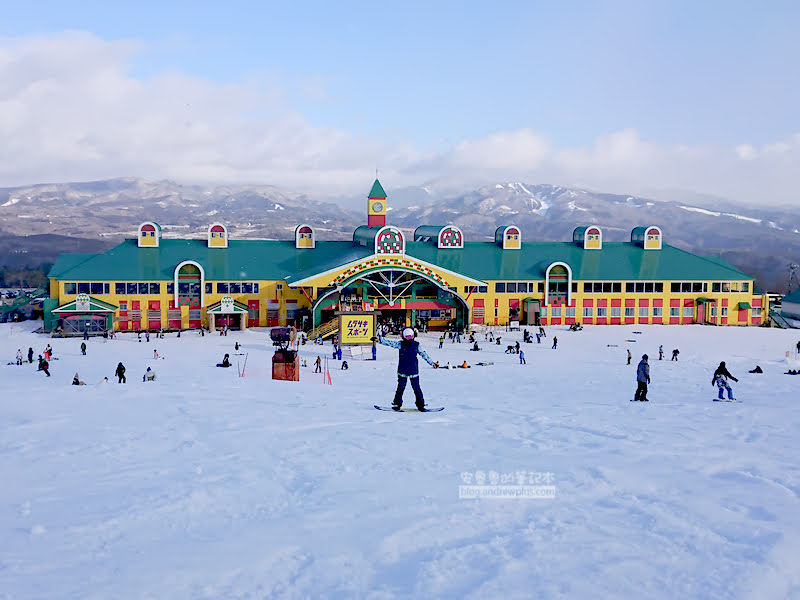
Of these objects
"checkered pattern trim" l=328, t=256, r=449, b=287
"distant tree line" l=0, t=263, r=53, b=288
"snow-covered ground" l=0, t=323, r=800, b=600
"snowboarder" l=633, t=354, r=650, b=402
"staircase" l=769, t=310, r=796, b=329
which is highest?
"distant tree line" l=0, t=263, r=53, b=288

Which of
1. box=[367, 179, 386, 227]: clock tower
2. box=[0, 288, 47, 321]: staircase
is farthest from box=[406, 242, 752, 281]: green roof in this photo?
box=[0, 288, 47, 321]: staircase

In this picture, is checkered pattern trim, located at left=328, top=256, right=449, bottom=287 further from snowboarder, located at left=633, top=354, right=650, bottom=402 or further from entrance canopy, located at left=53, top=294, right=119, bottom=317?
snowboarder, located at left=633, top=354, right=650, bottom=402

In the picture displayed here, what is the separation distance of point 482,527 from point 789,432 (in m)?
11.3

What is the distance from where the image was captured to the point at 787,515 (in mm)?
10969

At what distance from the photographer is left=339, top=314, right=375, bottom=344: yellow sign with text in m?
50.3

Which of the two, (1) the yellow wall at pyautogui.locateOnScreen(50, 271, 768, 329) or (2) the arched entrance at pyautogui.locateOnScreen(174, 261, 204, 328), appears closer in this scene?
(1) the yellow wall at pyautogui.locateOnScreen(50, 271, 768, 329)

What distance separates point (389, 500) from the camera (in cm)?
1162

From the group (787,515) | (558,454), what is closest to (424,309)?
(558,454)

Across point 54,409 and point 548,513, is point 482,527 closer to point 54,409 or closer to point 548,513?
point 548,513

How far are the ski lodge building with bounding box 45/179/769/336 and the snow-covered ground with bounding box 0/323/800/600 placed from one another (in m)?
37.3

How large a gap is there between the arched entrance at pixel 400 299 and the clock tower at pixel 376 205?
15319mm

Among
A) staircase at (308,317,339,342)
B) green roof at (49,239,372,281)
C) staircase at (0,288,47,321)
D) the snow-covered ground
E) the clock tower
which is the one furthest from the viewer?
the clock tower

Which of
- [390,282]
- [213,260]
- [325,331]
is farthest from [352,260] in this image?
[213,260]

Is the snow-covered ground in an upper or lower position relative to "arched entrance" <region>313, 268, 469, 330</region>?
lower
